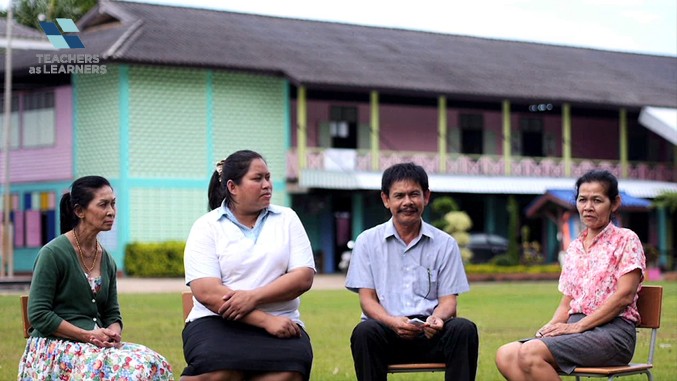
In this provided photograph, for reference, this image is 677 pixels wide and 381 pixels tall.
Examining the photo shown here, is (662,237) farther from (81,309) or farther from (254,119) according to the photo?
(81,309)

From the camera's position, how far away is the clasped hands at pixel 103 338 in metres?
6.30

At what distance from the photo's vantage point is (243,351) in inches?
243

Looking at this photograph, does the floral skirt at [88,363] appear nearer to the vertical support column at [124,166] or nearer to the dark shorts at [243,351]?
the dark shorts at [243,351]

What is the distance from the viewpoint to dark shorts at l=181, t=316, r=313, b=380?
20.2 ft

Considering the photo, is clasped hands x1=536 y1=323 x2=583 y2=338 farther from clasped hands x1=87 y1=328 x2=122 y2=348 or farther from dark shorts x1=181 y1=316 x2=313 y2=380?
clasped hands x1=87 y1=328 x2=122 y2=348

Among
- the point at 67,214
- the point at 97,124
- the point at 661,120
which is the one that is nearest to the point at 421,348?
the point at 67,214

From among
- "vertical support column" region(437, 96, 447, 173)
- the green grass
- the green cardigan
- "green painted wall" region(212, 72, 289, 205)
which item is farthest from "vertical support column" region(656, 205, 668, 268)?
the green cardigan

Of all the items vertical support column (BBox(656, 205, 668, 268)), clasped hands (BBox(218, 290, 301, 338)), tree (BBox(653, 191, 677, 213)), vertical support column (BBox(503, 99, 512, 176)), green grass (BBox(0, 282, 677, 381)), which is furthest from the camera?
vertical support column (BBox(656, 205, 668, 268))

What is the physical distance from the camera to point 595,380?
35.6 feet

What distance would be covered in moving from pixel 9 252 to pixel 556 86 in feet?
54.0

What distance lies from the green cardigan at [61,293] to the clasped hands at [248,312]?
0.76 m

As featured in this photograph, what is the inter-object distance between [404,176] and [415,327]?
0.87 metres

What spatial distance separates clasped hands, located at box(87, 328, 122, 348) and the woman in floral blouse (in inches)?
81.2

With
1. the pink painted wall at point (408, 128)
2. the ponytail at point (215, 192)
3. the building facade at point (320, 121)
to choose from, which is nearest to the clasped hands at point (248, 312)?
the ponytail at point (215, 192)
